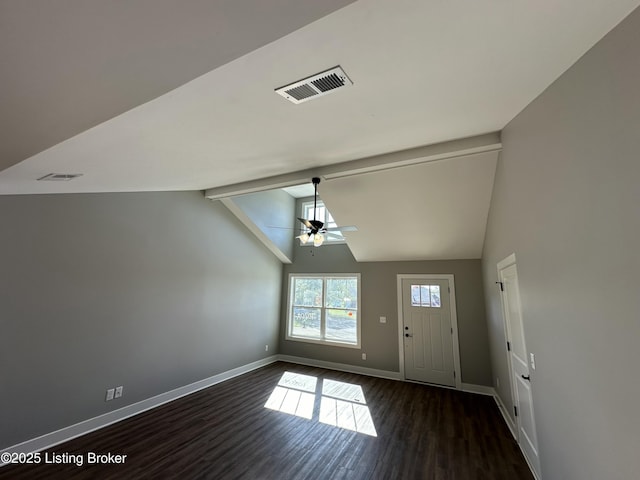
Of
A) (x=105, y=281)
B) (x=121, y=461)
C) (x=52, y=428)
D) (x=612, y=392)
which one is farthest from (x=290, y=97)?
(x=52, y=428)

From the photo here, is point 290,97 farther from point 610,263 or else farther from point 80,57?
point 610,263

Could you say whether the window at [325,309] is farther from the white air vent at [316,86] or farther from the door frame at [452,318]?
the white air vent at [316,86]

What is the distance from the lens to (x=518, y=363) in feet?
9.87

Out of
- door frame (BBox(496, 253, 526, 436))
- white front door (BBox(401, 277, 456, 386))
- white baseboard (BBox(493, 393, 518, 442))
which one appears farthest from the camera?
white front door (BBox(401, 277, 456, 386))

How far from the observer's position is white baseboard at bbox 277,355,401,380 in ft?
18.2

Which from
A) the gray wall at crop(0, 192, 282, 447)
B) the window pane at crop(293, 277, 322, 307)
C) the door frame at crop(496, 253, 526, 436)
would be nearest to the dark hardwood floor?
the door frame at crop(496, 253, 526, 436)

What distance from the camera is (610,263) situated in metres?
1.30

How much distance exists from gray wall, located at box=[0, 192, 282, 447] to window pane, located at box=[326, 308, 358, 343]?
7.06ft

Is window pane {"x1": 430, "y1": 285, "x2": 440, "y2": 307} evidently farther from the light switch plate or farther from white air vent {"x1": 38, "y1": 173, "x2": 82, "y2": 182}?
white air vent {"x1": 38, "y1": 173, "x2": 82, "y2": 182}

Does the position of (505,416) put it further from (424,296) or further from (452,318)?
(424,296)

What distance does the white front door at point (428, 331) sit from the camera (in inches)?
203

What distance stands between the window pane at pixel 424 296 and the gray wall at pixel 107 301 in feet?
12.7

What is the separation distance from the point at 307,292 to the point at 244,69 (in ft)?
19.3

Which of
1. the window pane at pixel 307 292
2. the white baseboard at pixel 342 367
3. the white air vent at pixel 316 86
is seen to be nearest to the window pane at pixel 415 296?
the white baseboard at pixel 342 367
